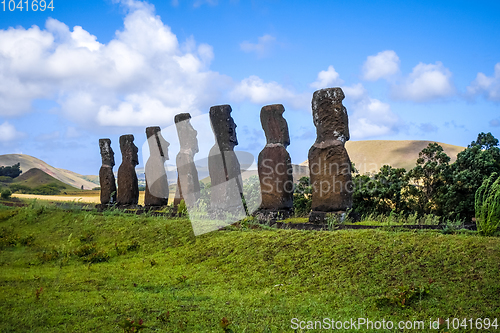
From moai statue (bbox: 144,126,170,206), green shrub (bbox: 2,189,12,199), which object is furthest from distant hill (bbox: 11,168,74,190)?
moai statue (bbox: 144,126,170,206)

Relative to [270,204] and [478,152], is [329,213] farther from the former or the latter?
[478,152]

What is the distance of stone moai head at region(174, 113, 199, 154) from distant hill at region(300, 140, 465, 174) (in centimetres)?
3097

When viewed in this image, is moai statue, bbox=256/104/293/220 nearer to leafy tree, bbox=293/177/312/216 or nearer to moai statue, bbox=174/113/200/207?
moai statue, bbox=174/113/200/207

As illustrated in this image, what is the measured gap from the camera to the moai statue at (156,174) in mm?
16062

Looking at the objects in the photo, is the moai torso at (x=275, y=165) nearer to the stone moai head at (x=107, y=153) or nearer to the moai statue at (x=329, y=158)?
the moai statue at (x=329, y=158)

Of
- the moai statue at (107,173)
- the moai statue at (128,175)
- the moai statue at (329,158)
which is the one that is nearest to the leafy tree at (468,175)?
the moai statue at (329,158)

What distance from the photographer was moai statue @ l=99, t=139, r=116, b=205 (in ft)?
57.7

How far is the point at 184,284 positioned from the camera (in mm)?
7078

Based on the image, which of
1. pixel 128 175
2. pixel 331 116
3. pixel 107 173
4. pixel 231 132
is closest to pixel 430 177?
pixel 331 116

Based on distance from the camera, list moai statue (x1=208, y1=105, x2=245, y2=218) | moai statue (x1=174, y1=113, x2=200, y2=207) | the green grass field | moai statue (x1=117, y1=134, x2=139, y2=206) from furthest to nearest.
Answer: moai statue (x1=117, y1=134, x2=139, y2=206)
moai statue (x1=174, y1=113, x2=200, y2=207)
moai statue (x1=208, y1=105, x2=245, y2=218)
the green grass field

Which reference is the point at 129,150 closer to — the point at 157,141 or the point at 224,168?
the point at 157,141

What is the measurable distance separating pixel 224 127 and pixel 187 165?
2346 millimetres

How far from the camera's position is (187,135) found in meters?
15.5

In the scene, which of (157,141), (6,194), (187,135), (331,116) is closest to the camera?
(331,116)
